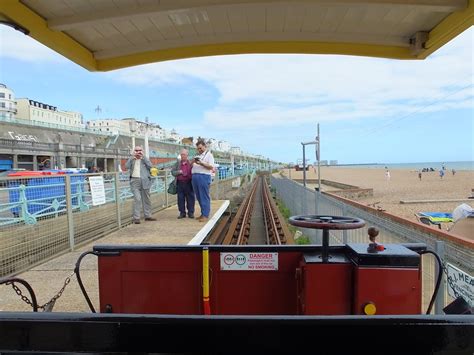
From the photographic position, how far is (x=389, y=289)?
86.1 inches

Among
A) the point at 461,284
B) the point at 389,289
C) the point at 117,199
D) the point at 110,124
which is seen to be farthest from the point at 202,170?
the point at 110,124

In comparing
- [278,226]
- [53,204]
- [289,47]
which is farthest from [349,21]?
[278,226]

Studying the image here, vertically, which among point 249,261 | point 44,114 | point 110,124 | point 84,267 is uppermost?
point 110,124

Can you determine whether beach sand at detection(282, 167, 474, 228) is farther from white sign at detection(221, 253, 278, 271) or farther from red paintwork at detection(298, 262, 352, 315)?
red paintwork at detection(298, 262, 352, 315)

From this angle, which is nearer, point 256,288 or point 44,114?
point 256,288

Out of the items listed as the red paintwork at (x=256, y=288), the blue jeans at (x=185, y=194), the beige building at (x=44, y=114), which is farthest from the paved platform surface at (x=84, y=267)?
the beige building at (x=44, y=114)

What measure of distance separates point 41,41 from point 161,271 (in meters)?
1.72

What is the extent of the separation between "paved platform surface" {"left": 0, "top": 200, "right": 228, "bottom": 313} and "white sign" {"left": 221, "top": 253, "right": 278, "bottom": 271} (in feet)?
7.10

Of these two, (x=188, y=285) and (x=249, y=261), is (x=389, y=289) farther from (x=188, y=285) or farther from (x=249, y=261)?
(x=188, y=285)

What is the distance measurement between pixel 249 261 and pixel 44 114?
114516 mm

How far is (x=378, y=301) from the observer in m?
2.21

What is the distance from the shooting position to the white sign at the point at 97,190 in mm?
8436

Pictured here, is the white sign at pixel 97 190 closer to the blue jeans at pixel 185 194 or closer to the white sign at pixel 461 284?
the blue jeans at pixel 185 194

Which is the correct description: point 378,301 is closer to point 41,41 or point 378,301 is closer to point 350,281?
point 350,281
